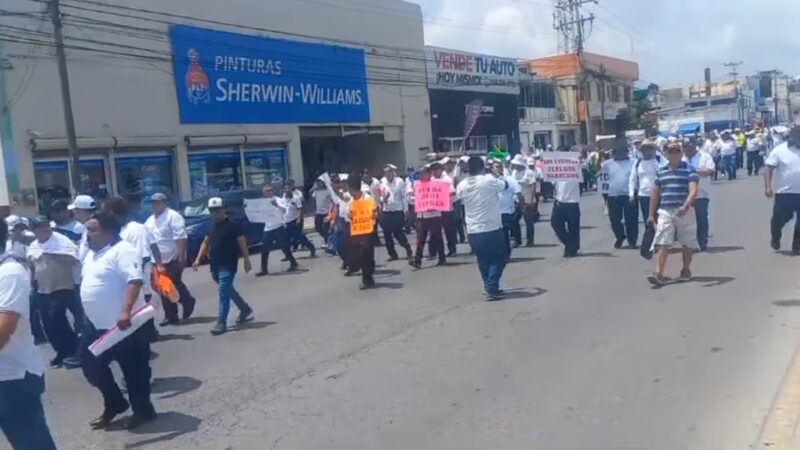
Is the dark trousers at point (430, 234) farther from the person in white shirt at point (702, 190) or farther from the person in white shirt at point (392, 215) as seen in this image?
the person in white shirt at point (702, 190)

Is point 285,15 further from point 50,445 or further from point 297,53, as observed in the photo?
point 50,445

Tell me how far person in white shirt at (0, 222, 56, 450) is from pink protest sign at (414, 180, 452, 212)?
9.89m

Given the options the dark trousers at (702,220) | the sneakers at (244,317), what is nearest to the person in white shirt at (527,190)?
the dark trousers at (702,220)

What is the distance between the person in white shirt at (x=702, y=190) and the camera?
13.6 metres

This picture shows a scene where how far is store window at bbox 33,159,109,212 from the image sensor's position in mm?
25953

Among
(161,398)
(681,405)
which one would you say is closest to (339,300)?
(161,398)

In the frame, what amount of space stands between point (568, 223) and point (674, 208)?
12.7 ft

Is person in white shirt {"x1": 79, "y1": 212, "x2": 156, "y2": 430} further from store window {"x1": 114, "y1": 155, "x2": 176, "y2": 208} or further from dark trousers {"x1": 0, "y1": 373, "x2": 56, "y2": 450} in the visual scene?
store window {"x1": 114, "y1": 155, "x2": 176, "y2": 208}

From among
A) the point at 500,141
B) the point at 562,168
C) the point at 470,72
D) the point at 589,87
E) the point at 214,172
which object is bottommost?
the point at 562,168

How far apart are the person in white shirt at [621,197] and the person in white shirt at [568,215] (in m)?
0.57

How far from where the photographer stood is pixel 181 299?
1126 centimetres

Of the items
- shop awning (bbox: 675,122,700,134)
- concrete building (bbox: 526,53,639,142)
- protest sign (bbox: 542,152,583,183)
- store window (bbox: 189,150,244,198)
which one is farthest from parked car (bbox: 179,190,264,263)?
shop awning (bbox: 675,122,700,134)

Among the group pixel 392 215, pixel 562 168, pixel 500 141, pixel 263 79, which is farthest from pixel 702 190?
pixel 500 141

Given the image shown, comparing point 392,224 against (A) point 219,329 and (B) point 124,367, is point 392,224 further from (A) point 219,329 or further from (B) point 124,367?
(B) point 124,367
